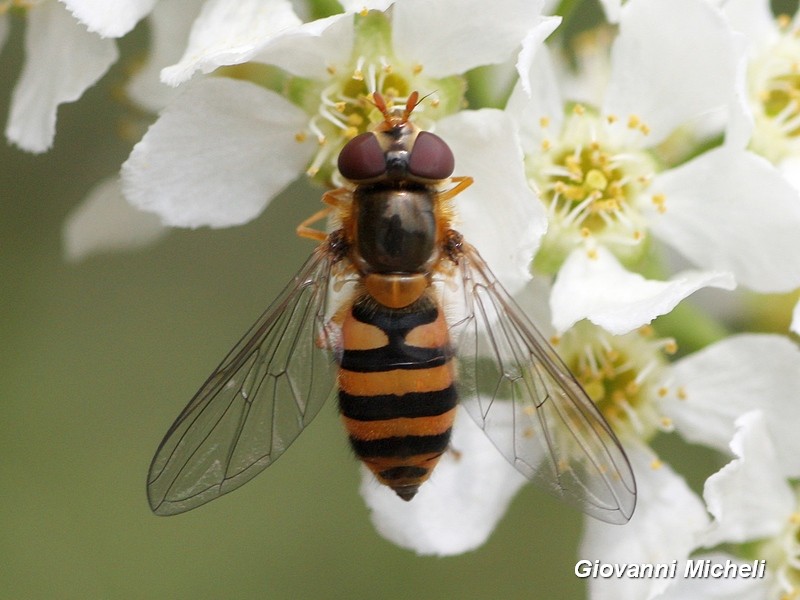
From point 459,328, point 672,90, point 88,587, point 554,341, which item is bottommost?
point 88,587

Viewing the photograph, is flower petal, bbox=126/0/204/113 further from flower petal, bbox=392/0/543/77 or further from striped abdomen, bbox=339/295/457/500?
striped abdomen, bbox=339/295/457/500

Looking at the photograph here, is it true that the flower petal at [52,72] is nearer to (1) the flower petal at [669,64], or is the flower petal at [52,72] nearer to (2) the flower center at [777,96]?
(1) the flower petal at [669,64]

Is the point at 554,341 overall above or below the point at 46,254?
above

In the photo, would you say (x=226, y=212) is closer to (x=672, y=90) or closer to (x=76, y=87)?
(x=76, y=87)

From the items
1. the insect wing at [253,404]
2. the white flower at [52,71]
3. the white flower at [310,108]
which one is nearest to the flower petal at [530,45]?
the white flower at [310,108]

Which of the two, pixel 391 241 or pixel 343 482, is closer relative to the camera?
pixel 391 241

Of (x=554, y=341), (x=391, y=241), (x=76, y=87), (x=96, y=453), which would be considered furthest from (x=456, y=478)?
(x=96, y=453)

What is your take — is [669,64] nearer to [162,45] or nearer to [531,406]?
[531,406]
